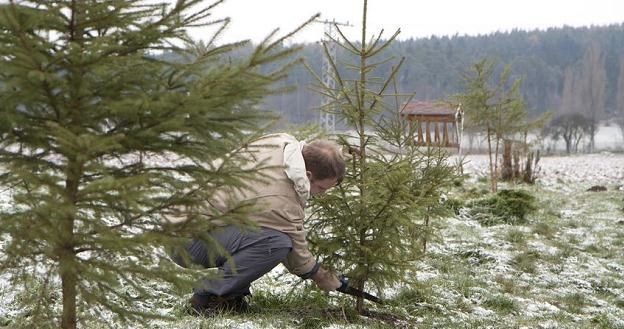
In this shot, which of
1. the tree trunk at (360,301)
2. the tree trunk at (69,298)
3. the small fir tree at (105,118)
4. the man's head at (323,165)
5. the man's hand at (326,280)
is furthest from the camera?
the tree trunk at (360,301)

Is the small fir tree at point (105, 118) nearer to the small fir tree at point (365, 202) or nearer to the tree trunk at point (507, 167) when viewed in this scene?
the small fir tree at point (365, 202)

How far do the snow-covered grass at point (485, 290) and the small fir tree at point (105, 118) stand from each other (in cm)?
151

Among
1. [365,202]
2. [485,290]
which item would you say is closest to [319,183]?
[365,202]

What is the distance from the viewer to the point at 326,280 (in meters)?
4.28

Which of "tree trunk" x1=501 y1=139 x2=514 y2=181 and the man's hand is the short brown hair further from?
"tree trunk" x1=501 y1=139 x2=514 y2=181

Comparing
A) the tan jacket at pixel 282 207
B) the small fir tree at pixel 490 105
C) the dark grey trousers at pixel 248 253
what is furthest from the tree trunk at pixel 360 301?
the small fir tree at pixel 490 105

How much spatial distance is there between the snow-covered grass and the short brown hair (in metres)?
1.08

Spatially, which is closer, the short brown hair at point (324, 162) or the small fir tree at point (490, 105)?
the short brown hair at point (324, 162)

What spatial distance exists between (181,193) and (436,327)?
2757 mm

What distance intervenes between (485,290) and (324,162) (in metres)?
2.83

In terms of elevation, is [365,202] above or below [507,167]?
above

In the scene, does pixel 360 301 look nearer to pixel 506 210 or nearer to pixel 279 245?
pixel 279 245

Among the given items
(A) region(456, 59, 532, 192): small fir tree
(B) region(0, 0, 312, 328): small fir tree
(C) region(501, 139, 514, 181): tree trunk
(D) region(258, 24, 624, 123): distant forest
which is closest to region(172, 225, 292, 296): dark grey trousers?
(B) region(0, 0, 312, 328): small fir tree

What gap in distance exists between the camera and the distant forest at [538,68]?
9225 cm
